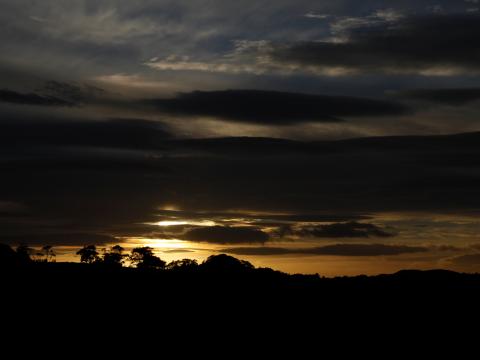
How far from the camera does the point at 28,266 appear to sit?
188ft

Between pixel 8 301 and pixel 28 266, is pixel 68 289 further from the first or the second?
pixel 28 266

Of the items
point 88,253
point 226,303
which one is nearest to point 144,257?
point 88,253

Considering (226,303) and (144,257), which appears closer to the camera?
(226,303)

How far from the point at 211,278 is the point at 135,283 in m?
6.05

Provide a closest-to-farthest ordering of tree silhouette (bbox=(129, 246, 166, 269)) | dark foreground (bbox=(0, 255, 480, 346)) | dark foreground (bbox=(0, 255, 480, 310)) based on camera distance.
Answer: dark foreground (bbox=(0, 255, 480, 346)), dark foreground (bbox=(0, 255, 480, 310)), tree silhouette (bbox=(129, 246, 166, 269))

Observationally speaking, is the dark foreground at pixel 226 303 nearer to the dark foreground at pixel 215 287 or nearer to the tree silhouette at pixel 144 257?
the dark foreground at pixel 215 287

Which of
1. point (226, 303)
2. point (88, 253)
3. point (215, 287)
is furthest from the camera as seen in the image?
point (88, 253)

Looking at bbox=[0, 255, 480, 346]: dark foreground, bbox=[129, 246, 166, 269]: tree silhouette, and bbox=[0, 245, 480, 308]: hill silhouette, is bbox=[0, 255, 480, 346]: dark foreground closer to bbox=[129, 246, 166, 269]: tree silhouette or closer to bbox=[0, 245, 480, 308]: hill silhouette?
bbox=[0, 245, 480, 308]: hill silhouette

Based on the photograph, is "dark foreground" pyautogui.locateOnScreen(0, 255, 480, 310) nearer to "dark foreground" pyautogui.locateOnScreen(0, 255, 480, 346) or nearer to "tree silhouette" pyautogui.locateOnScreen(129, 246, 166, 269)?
"dark foreground" pyautogui.locateOnScreen(0, 255, 480, 346)

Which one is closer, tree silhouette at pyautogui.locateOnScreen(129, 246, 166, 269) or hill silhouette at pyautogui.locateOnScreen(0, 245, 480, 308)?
hill silhouette at pyautogui.locateOnScreen(0, 245, 480, 308)

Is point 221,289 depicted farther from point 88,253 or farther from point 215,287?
point 88,253

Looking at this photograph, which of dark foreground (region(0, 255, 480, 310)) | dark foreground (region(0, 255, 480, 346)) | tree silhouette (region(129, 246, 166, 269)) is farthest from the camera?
tree silhouette (region(129, 246, 166, 269))

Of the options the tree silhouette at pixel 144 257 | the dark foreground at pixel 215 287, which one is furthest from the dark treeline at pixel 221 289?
the tree silhouette at pixel 144 257

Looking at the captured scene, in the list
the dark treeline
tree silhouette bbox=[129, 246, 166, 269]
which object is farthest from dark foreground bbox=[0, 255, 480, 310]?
tree silhouette bbox=[129, 246, 166, 269]
